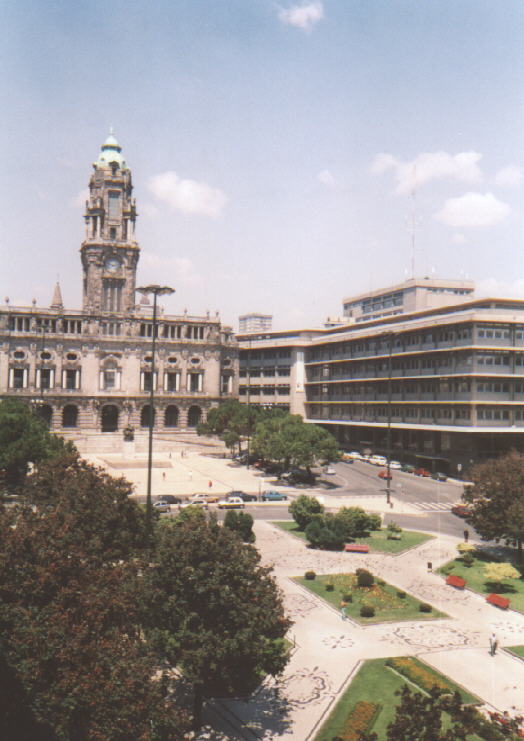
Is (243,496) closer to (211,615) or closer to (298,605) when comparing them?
(298,605)

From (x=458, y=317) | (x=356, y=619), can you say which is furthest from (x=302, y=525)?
(x=458, y=317)

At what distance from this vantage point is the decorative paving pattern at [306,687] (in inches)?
987

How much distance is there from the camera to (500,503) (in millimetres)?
43406

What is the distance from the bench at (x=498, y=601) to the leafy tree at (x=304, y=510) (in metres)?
18.2

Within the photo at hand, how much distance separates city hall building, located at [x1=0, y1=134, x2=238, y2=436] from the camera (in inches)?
4722

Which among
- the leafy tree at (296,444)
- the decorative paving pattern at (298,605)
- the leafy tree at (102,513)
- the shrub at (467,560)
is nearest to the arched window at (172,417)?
the leafy tree at (296,444)

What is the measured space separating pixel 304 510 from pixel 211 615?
31461 millimetres

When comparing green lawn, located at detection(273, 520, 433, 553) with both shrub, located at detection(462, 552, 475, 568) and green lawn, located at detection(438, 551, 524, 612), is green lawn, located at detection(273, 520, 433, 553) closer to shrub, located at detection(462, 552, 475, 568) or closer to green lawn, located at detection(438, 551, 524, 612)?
green lawn, located at detection(438, 551, 524, 612)

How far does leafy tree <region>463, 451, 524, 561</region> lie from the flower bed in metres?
21.6

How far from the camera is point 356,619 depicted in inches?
1331

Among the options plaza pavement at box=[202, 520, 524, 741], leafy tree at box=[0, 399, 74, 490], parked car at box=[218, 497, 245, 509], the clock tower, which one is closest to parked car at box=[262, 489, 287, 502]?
parked car at box=[218, 497, 245, 509]

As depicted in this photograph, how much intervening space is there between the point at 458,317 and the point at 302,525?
42.0 m

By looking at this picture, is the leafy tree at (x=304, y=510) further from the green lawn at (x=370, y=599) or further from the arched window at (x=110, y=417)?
the arched window at (x=110, y=417)

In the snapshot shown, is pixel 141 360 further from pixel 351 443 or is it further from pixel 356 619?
pixel 356 619
